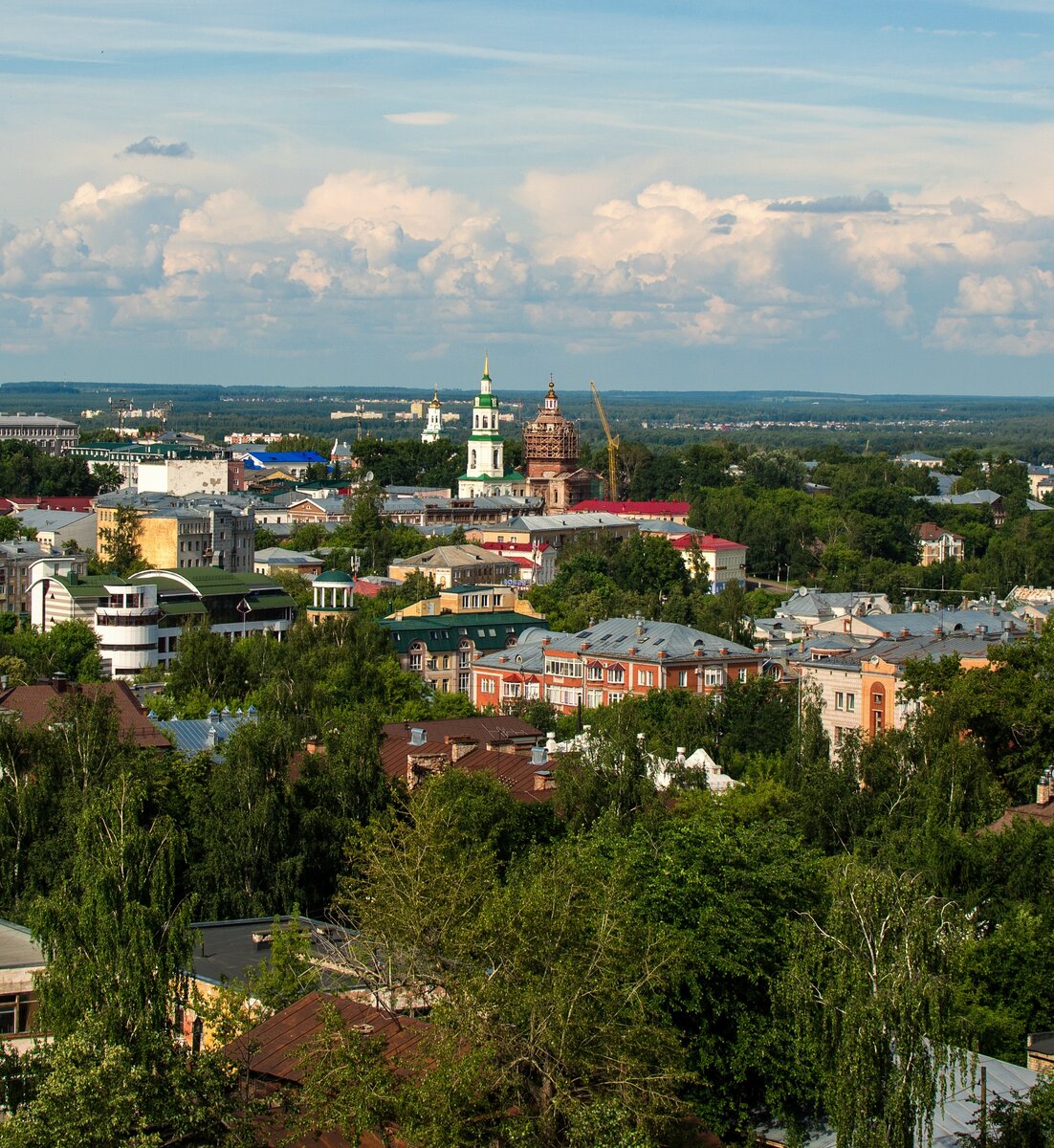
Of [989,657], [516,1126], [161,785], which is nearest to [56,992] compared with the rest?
[516,1126]

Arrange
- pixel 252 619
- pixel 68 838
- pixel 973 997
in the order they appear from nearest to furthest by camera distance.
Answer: pixel 973 997
pixel 68 838
pixel 252 619

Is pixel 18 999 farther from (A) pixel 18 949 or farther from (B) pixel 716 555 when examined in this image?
(B) pixel 716 555

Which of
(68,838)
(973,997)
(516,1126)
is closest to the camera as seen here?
(516,1126)

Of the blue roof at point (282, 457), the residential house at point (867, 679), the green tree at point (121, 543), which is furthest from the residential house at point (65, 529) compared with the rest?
the blue roof at point (282, 457)

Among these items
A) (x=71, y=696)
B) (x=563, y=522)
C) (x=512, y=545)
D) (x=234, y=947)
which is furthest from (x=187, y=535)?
(x=234, y=947)

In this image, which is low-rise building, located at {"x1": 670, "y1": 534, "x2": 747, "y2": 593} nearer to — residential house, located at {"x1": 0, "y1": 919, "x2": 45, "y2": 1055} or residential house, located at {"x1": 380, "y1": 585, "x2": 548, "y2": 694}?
residential house, located at {"x1": 380, "y1": 585, "x2": 548, "y2": 694}

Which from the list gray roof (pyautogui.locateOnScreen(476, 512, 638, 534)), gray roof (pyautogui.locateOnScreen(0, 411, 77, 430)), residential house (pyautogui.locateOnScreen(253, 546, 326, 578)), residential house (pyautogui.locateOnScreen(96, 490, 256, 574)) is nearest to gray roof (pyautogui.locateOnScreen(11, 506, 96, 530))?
residential house (pyautogui.locateOnScreen(96, 490, 256, 574))

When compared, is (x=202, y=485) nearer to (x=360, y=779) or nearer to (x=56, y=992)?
(x=360, y=779)
